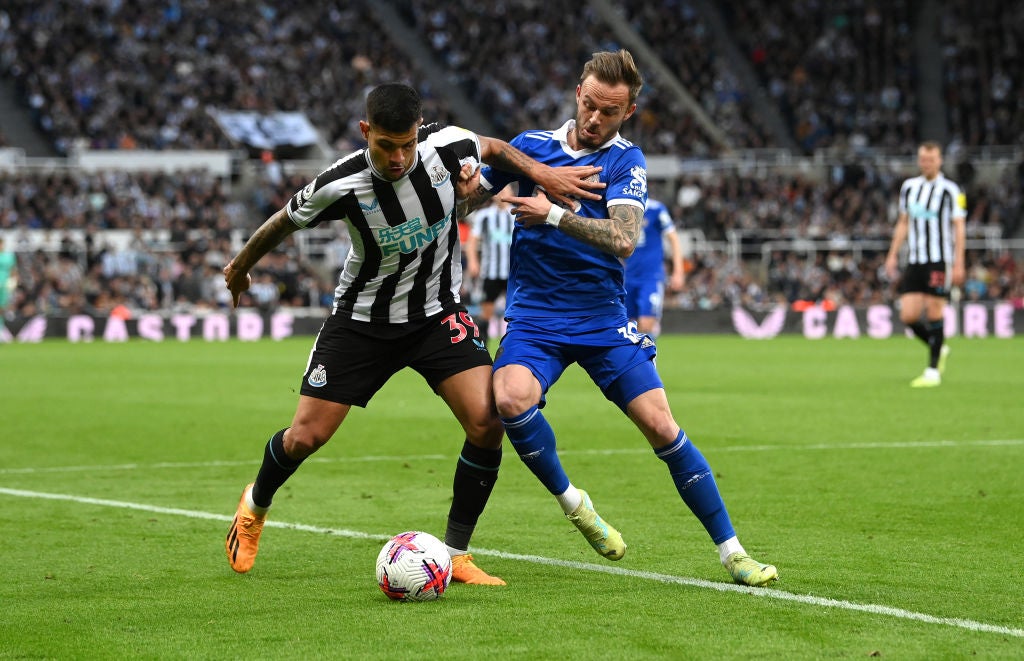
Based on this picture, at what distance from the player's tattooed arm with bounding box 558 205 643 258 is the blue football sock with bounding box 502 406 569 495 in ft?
2.30

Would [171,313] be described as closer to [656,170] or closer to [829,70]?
[656,170]

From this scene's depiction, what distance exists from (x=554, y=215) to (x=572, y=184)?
8.8 inches

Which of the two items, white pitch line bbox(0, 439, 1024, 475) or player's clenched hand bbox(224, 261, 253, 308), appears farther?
white pitch line bbox(0, 439, 1024, 475)

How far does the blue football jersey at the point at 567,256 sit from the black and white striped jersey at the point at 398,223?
0.84 ft

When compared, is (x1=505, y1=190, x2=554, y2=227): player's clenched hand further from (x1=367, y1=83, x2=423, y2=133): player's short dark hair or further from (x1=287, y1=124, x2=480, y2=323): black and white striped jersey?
(x1=367, y1=83, x2=423, y2=133): player's short dark hair

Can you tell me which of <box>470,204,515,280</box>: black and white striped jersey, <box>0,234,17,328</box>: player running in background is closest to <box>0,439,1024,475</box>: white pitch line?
<box>470,204,515,280</box>: black and white striped jersey

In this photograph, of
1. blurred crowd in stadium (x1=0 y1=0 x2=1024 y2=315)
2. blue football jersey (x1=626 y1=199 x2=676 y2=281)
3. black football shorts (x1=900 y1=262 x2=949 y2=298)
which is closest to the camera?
blue football jersey (x1=626 y1=199 x2=676 y2=281)

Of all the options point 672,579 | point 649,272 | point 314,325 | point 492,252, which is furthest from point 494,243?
point 672,579

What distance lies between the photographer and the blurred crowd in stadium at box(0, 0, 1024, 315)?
32.1 metres

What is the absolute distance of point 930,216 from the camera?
1561 cm

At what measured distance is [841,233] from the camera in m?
34.8

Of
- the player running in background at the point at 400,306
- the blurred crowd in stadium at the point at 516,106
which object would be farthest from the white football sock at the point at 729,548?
the blurred crowd in stadium at the point at 516,106

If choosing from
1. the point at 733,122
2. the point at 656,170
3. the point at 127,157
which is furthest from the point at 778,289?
the point at 127,157

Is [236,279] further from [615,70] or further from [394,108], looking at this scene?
[615,70]
